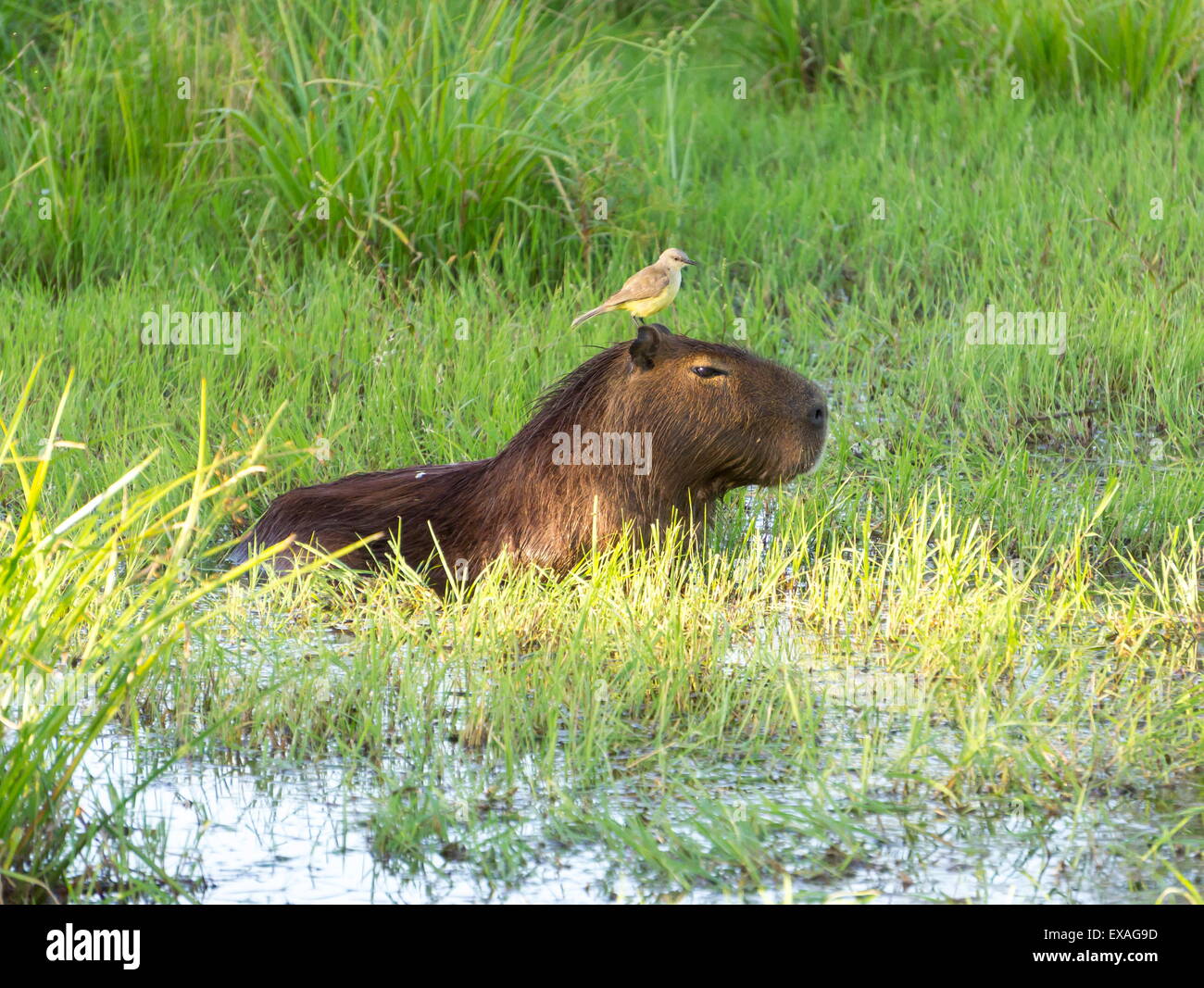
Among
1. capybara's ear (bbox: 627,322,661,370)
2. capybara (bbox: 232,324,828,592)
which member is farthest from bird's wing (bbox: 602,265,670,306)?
capybara's ear (bbox: 627,322,661,370)

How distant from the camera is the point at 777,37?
9945 millimetres

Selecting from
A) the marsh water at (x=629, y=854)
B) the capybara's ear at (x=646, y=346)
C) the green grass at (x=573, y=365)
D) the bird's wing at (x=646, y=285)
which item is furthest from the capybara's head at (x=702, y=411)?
the marsh water at (x=629, y=854)

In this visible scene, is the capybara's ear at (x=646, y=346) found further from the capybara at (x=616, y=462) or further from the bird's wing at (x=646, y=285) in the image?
the bird's wing at (x=646, y=285)

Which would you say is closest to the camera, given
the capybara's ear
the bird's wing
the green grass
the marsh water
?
the marsh water

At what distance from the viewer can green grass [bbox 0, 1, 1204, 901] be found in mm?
3279

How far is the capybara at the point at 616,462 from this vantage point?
482cm

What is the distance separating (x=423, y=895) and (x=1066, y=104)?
7.22 m

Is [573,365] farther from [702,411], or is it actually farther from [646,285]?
[702,411]

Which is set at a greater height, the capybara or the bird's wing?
the bird's wing

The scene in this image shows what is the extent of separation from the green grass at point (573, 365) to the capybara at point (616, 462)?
189mm

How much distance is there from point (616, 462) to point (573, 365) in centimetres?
161

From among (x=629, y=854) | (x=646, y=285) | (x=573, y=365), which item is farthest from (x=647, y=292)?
(x=629, y=854)

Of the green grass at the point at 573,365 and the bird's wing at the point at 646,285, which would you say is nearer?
the green grass at the point at 573,365

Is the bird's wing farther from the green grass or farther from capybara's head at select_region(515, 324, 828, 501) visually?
capybara's head at select_region(515, 324, 828, 501)
